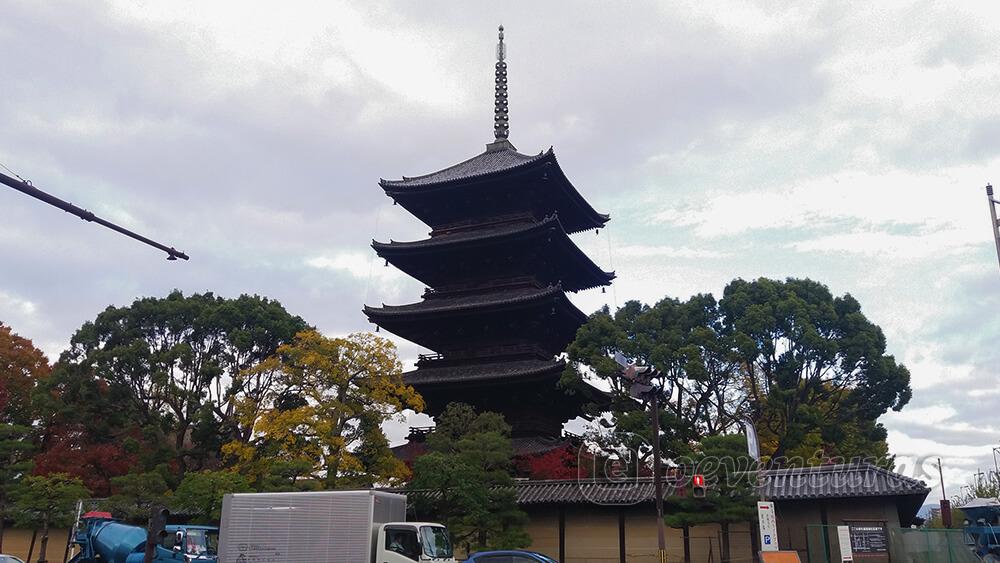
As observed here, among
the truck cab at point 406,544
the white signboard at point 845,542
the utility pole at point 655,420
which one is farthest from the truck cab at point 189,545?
the white signboard at point 845,542

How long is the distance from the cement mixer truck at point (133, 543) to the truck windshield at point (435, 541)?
7.52m

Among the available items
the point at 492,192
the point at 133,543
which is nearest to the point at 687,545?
the point at 133,543

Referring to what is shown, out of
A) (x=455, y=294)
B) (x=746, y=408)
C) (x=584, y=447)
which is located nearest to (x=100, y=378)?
(x=455, y=294)

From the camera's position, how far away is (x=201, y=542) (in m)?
25.4

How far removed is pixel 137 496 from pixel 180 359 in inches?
438

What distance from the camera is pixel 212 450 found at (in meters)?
46.2

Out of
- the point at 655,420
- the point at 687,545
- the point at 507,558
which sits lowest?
the point at 507,558

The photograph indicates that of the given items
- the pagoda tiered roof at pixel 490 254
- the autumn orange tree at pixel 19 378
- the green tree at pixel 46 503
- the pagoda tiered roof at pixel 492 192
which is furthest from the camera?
the autumn orange tree at pixel 19 378

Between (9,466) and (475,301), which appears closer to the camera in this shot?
(9,466)

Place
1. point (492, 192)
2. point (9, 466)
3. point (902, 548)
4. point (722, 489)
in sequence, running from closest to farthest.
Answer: point (902, 548), point (722, 489), point (9, 466), point (492, 192)

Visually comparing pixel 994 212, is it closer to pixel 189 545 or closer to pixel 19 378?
pixel 189 545

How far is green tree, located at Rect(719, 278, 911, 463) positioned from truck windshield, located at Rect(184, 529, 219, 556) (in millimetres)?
24937

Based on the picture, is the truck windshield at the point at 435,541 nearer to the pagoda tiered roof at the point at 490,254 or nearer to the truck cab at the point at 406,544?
the truck cab at the point at 406,544

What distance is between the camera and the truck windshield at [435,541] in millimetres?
22141
